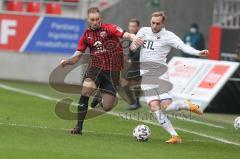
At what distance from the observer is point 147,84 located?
14.5 meters

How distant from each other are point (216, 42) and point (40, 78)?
595 cm

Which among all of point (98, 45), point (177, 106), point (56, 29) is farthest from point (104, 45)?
point (56, 29)

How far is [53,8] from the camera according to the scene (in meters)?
27.8

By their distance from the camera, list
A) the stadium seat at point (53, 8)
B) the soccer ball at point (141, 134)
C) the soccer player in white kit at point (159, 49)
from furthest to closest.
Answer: the stadium seat at point (53, 8), the soccer player in white kit at point (159, 49), the soccer ball at point (141, 134)

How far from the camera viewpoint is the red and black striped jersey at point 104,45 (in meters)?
14.4

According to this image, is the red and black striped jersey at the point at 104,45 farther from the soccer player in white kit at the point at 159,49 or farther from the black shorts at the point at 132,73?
the black shorts at the point at 132,73

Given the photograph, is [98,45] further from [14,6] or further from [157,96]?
[14,6]

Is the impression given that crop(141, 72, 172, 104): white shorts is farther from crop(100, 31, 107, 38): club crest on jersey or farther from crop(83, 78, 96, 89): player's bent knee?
crop(100, 31, 107, 38): club crest on jersey

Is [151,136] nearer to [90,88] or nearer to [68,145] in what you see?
[90,88]

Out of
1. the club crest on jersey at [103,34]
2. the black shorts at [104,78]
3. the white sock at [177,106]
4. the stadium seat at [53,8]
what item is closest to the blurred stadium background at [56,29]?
the stadium seat at [53,8]

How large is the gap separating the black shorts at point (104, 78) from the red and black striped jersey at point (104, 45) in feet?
0.29

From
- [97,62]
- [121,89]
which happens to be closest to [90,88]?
[97,62]

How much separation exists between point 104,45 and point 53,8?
1357cm

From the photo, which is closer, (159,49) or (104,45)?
(159,49)
